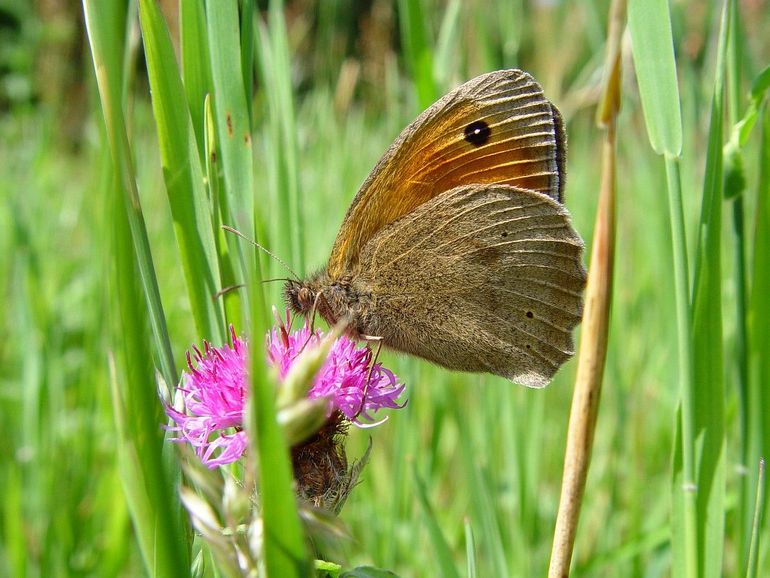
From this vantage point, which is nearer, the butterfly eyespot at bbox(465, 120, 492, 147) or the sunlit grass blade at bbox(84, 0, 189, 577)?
the sunlit grass blade at bbox(84, 0, 189, 577)

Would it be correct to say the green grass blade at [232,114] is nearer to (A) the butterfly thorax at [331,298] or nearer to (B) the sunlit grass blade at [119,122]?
(B) the sunlit grass blade at [119,122]

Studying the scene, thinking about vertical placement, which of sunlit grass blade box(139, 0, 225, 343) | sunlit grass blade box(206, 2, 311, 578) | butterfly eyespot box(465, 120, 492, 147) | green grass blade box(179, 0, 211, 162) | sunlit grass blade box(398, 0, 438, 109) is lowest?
sunlit grass blade box(206, 2, 311, 578)

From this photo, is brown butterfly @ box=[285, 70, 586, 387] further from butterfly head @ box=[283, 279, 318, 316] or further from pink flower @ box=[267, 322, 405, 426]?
pink flower @ box=[267, 322, 405, 426]

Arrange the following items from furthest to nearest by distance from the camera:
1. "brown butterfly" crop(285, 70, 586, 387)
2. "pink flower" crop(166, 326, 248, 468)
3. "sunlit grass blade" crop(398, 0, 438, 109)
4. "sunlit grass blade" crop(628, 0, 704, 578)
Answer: "brown butterfly" crop(285, 70, 586, 387) < "sunlit grass blade" crop(398, 0, 438, 109) < "pink flower" crop(166, 326, 248, 468) < "sunlit grass blade" crop(628, 0, 704, 578)

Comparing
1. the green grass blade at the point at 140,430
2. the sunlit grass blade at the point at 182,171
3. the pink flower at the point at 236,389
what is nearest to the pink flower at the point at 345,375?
the pink flower at the point at 236,389

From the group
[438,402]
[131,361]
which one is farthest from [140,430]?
[438,402]

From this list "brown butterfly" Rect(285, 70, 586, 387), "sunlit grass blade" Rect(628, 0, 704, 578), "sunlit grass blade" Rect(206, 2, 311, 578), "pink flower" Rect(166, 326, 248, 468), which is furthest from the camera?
"brown butterfly" Rect(285, 70, 586, 387)

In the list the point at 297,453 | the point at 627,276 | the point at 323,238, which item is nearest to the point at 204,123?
the point at 297,453

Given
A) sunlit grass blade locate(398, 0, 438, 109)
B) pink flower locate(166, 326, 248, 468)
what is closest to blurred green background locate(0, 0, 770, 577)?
sunlit grass blade locate(398, 0, 438, 109)
